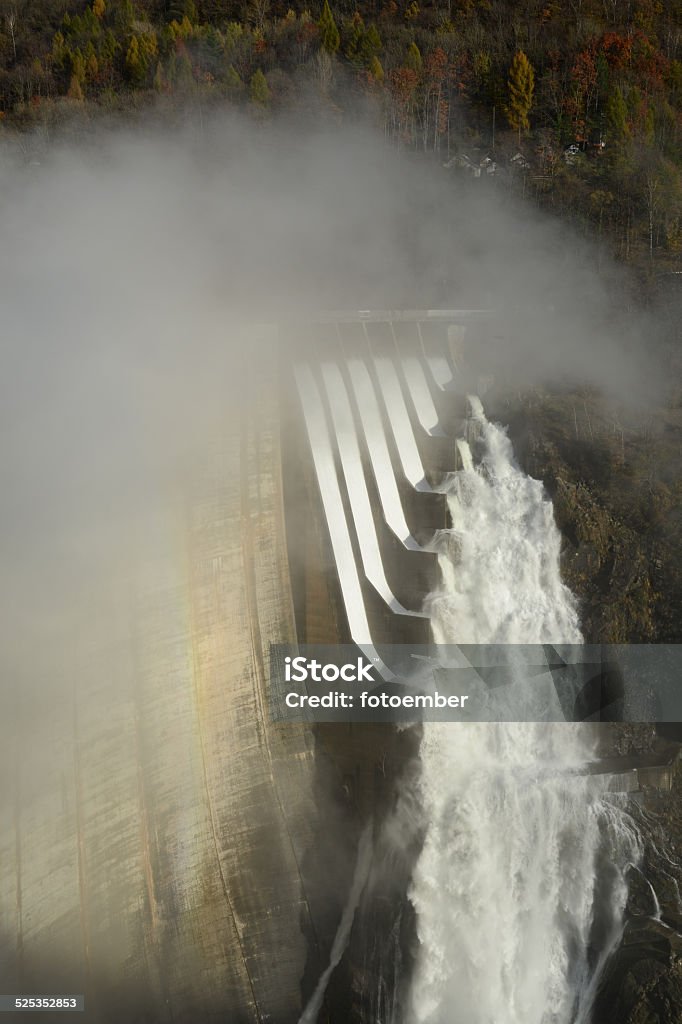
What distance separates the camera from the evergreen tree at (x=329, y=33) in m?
23.1

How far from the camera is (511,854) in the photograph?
39.4 ft

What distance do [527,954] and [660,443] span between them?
6.96 m

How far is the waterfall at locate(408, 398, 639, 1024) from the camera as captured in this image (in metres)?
11.8

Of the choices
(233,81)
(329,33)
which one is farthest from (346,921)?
(329,33)

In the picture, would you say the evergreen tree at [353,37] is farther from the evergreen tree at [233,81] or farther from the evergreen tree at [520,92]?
the evergreen tree at [520,92]

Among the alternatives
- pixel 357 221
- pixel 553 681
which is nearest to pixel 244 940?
pixel 553 681

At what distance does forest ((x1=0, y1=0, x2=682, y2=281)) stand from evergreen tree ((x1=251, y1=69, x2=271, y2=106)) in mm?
39

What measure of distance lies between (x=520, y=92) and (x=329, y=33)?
5.51 m

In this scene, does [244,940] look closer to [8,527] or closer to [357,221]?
[8,527]

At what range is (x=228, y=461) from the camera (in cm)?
1280

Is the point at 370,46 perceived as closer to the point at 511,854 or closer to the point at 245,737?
the point at 245,737

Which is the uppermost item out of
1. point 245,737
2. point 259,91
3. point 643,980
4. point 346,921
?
point 259,91

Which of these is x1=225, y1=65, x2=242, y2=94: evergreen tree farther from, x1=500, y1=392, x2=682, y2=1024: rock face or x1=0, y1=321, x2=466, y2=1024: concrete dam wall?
x1=500, y1=392, x2=682, y2=1024: rock face

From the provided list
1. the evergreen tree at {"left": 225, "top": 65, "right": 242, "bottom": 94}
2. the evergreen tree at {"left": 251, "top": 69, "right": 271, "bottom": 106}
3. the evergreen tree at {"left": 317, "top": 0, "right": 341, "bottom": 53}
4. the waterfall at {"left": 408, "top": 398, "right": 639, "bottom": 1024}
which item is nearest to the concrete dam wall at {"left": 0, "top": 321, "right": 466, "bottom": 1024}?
the waterfall at {"left": 408, "top": 398, "right": 639, "bottom": 1024}
